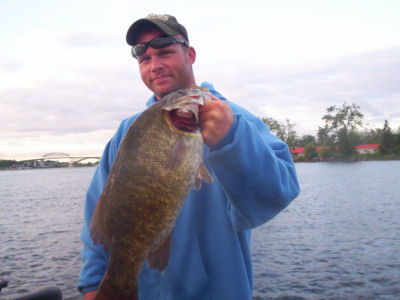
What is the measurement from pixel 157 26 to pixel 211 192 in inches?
62.0

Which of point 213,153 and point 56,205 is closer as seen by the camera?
point 213,153

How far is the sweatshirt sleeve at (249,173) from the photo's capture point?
85.2 inches

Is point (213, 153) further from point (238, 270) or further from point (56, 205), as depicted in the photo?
point (56, 205)

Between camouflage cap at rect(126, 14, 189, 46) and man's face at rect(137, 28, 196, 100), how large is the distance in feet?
0.19

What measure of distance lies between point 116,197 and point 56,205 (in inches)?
1457

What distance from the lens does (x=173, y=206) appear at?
2.12 meters

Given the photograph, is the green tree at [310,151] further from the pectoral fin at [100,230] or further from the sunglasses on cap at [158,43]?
the pectoral fin at [100,230]

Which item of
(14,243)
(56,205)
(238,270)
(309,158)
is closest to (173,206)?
(238,270)

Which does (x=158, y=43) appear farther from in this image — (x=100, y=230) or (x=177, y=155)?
(x=100, y=230)

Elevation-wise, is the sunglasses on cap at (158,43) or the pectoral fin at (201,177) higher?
the sunglasses on cap at (158,43)

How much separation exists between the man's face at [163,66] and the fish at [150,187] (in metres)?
0.92

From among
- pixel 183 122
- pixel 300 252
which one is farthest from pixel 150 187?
pixel 300 252

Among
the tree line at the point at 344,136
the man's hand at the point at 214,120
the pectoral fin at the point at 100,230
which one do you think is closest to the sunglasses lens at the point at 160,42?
the man's hand at the point at 214,120

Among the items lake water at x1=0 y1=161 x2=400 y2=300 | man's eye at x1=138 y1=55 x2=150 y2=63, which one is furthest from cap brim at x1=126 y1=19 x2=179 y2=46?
lake water at x1=0 y1=161 x2=400 y2=300
